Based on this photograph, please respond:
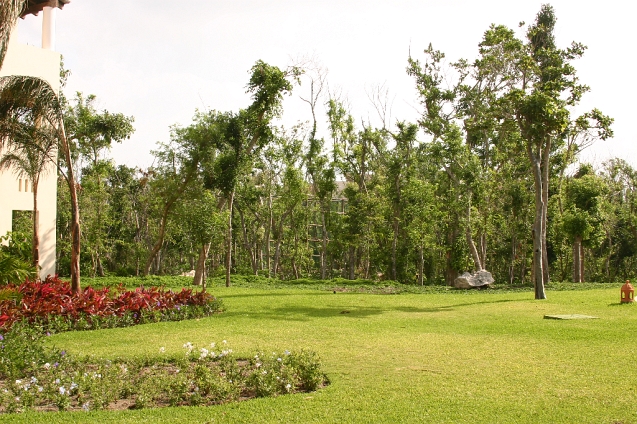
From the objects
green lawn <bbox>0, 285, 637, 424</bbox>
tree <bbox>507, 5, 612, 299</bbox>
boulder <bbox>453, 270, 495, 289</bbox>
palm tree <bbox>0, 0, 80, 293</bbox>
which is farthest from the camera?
boulder <bbox>453, 270, 495, 289</bbox>

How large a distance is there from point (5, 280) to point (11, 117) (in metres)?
3.46

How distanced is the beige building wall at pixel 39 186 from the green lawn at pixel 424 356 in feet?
20.7

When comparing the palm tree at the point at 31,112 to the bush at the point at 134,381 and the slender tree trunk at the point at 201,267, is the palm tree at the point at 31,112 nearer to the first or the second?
the bush at the point at 134,381

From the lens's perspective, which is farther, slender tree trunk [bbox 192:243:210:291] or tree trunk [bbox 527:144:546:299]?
slender tree trunk [bbox 192:243:210:291]

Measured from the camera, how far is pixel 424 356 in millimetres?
7824

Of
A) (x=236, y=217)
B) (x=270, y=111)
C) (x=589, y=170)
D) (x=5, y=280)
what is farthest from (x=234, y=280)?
(x=589, y=170)

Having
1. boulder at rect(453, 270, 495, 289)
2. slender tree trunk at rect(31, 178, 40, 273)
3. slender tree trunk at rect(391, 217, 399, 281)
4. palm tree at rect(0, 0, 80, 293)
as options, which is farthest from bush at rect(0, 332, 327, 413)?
slender tree trunk at rect(391, 217, 399, 281)

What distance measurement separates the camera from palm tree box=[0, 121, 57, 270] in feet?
39.5

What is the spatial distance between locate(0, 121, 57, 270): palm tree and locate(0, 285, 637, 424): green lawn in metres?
4.48

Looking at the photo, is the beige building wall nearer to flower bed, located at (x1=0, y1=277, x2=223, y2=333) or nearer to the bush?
flower bed, located at (x1=0, y1=277, x2=223, y2=333)

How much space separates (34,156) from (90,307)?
444cm

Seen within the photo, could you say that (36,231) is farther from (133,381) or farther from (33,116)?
(133,381)

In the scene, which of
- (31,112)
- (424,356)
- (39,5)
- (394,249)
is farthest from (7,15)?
(394,249)

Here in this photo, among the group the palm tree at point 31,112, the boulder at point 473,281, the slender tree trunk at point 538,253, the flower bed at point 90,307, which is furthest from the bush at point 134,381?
the boulder at point 473,281
